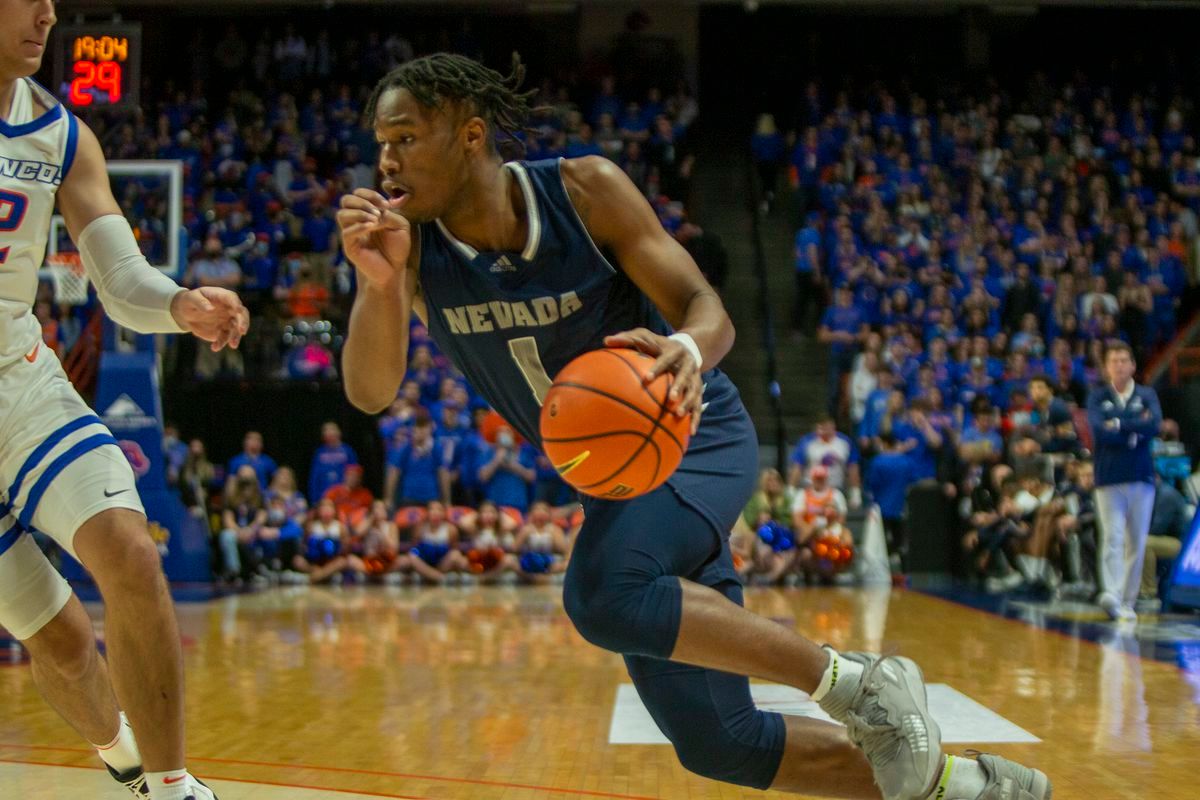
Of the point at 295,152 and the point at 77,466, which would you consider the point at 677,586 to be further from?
the point at 295,152

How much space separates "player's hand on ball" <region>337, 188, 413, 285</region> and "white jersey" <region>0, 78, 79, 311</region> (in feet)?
3.08

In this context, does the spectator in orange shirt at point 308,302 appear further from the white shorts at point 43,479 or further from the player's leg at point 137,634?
the player's leg at point 137,634

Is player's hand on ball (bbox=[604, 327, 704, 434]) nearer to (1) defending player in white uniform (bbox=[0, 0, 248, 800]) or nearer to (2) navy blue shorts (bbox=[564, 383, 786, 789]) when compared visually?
(2) navy blue shorts (bbox=[564, 383, 786, 789])

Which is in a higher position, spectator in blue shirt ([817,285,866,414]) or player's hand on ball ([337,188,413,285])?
player's hand on ball ([337,188,413,285])

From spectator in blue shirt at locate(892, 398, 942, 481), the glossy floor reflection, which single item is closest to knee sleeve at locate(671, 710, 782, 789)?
the glossy floor reflection

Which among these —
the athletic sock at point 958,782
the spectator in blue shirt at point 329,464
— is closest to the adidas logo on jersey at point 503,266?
the athletic sock at point 958,782

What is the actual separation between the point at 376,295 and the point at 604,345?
569mm

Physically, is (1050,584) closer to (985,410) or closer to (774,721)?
(985,410)

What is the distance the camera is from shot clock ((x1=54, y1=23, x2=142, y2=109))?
33.4ft

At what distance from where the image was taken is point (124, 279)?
3.37m

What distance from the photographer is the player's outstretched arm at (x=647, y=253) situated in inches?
116

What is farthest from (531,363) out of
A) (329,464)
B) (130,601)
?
(329,464)

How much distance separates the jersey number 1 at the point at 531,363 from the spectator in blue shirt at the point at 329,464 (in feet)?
34.9

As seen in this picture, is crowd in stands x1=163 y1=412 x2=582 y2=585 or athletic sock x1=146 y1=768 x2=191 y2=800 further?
crowd in stands x1=163 y1=412 x2=582 y2=585
